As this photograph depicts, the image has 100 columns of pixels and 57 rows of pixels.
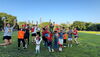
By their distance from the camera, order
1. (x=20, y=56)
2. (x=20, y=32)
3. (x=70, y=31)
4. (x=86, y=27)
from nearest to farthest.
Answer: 1. (x=20, y=56)
2. (x=20, y=32)
3. (x=70, y=31)
4. (x=86, y=27)

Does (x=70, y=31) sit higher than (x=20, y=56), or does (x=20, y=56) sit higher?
(x=70, y=31)

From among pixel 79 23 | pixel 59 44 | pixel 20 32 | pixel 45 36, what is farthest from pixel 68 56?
pixel 79 23

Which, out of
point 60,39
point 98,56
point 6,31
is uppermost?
point 6,31

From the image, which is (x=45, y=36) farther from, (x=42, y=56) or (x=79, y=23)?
(x=79, y=23)

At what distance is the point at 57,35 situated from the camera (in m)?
12.8

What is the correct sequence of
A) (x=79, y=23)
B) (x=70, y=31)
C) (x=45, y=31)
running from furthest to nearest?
(x=79, y=23) → (x=70, y=31) → (x=45, y=31)

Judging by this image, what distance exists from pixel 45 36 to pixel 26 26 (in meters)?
2.08

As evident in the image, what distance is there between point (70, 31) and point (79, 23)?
4224 inches

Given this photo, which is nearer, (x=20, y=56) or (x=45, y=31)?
(x=20, y=56)

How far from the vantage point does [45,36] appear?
13.0m

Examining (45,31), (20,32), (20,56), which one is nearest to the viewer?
(20,56)

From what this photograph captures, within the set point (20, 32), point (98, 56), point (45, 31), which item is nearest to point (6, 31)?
point (20, 32)

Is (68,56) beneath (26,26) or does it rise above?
beneath

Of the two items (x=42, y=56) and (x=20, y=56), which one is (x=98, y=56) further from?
(x=20, y=56)
